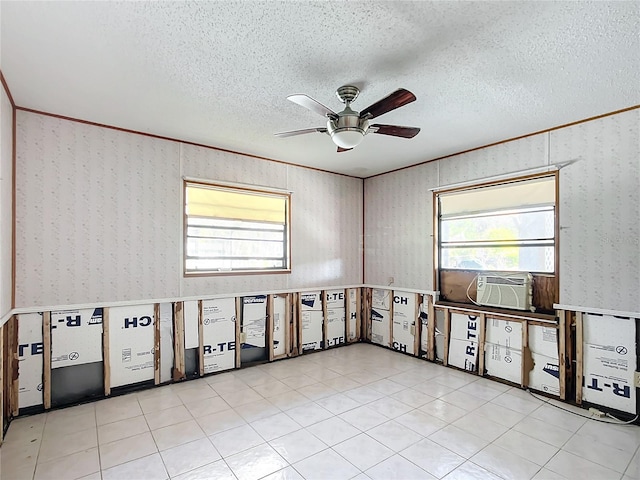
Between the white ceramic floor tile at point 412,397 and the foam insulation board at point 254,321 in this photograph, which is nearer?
the white ceramic floor tile at point 412,397

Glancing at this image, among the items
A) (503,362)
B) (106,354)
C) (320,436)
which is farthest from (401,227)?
(106,354)

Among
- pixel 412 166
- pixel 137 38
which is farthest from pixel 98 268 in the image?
pixel 412 166

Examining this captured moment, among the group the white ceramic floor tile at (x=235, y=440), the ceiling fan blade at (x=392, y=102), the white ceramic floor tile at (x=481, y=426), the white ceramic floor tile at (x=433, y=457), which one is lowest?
the white ceramic floor tile at (x=481, y=426)

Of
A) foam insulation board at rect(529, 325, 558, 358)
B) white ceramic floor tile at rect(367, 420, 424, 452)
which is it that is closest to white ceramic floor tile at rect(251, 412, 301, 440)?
white ceramic floor tile at rect(367, 420, 424, 452)

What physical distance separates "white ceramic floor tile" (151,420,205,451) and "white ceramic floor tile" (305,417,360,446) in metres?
0.93

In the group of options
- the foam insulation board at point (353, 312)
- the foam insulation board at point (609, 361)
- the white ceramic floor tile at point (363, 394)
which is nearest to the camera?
the foam insulation board at point (609, 361)

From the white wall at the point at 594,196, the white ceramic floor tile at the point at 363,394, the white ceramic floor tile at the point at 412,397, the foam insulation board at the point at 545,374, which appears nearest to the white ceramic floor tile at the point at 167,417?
the white ceramic floor tile at the point at 363,394

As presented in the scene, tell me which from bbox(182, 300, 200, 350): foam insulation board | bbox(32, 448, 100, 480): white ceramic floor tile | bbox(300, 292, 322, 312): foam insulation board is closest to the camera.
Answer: bbox(32, 448, 100, 480): white ceramic floor tile

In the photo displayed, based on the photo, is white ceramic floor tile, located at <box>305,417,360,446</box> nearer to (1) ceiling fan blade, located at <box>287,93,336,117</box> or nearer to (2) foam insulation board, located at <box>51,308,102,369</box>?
(2) foam insulation board, located at <box>51,308,102,369</box>

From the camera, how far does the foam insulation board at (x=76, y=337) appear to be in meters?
3.22

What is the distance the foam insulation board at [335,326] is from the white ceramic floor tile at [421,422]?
2234mm

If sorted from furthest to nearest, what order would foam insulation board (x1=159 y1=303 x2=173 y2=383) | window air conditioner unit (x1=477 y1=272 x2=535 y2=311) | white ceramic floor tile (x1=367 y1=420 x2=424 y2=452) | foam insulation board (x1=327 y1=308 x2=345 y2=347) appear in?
foam insulation board (x1=327 y1=308 x2=345 y2=347), foam insulation board (x1=159 y1=303 x2=173 y2=383), window air conditioner unit (x1=477 y1=272 x2=535 y2=311), white ceramic floor tile (x1=367 y1=420 x2=424 y2=452)

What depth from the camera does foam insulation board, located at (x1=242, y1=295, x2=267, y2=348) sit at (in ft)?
14.4

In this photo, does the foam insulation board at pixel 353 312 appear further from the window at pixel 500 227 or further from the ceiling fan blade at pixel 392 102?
the ceiling fan blade at pixel 392 102
